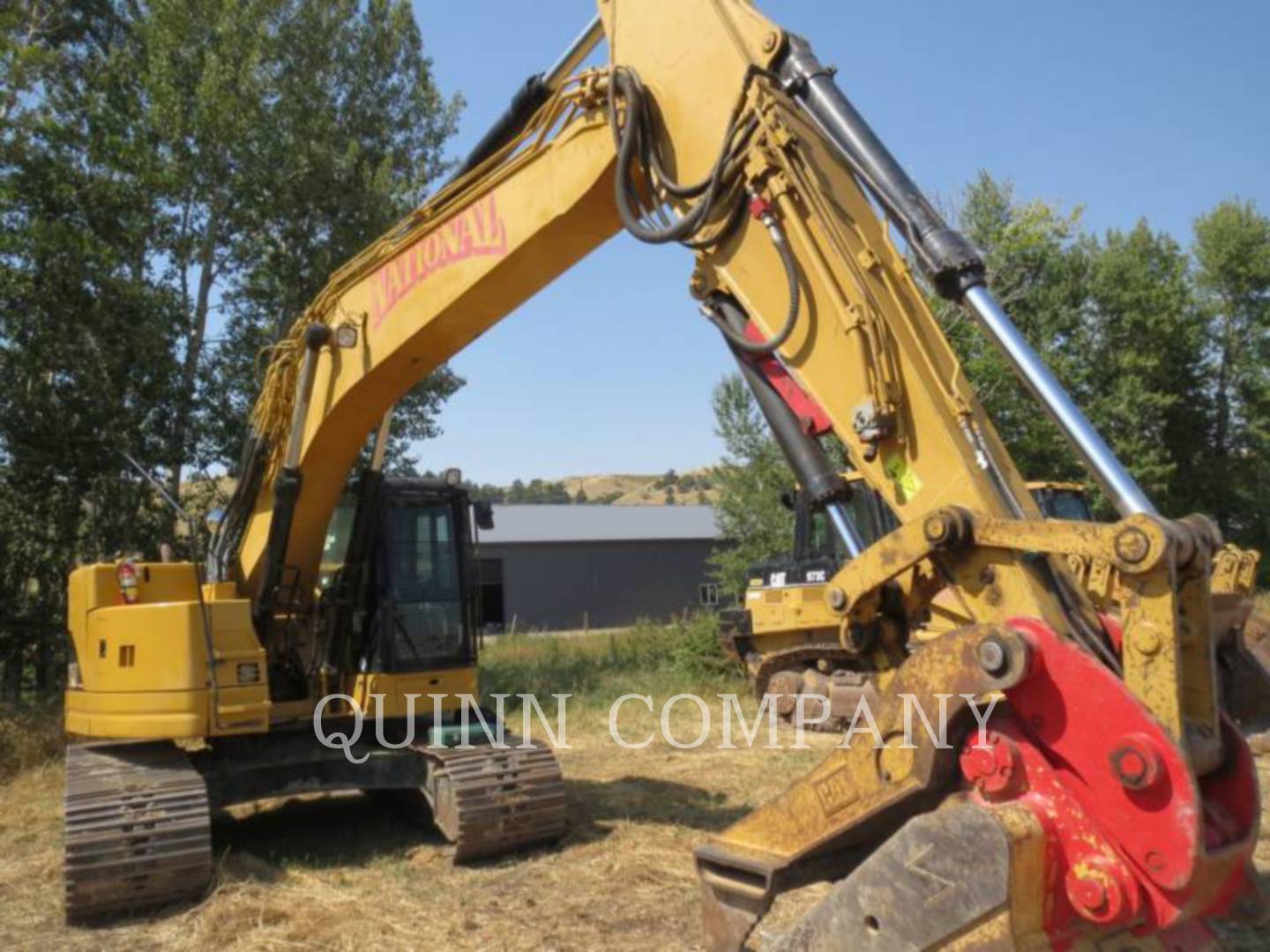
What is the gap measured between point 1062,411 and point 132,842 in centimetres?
528

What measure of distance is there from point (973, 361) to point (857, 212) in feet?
50.9

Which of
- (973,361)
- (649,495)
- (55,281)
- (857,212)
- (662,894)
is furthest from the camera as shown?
(649,495)

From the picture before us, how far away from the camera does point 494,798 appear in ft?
22.5

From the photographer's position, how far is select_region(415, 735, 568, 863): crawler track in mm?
6773

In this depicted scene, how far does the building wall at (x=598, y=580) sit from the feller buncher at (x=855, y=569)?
2319 centimetres

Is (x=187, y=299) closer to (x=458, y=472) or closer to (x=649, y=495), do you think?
(x=458, y=472)

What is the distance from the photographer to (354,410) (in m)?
6.94

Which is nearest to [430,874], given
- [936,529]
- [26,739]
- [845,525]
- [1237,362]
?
[845,525]

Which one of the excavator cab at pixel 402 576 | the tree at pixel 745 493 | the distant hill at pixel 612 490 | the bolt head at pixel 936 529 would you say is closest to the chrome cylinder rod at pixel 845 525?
the bolt head at pixel 936 529

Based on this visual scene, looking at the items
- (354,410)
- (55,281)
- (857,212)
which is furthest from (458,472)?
(55,281)

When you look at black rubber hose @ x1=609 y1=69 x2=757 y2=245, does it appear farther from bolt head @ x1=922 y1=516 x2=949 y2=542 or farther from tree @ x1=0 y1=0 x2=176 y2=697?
tree @ x1=0 y1=0 x2=176 y2=697

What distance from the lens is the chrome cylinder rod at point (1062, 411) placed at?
11.5 ft

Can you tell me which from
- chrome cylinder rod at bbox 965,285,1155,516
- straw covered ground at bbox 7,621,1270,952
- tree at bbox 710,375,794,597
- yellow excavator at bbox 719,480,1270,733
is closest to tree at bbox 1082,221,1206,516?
tree at bbox 710,375,794,597

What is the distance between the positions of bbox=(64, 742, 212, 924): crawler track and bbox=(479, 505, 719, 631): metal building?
22.4m
